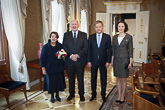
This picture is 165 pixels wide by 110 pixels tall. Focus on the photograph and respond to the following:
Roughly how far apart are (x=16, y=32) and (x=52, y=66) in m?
1.45

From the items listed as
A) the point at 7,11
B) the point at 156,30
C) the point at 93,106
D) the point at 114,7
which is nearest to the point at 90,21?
the point at 114,7

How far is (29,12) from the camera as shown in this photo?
422 cm

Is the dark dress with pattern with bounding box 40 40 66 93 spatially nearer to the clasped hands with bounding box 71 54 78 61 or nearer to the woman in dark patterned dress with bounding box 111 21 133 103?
the clasped hands with bounding box 71 54 78 61

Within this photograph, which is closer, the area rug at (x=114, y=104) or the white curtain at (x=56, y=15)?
the area rug at (x=114, y=104)

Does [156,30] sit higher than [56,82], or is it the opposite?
[156,30]

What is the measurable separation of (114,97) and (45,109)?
158cm

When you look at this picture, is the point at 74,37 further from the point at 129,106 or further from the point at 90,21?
the point at 90,21

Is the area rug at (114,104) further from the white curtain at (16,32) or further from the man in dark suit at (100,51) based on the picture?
the white curtain at (16,32)

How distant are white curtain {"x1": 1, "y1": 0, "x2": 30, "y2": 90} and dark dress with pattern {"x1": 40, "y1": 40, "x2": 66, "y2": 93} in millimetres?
1061

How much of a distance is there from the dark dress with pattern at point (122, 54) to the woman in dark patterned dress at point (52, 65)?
115 cm

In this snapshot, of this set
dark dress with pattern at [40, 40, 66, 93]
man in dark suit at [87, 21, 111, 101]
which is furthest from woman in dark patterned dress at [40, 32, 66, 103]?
man in dark suit at [87, 21, 111, 101]

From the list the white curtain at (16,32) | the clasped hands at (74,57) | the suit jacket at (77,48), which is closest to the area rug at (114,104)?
the suit jacket at (77,48)

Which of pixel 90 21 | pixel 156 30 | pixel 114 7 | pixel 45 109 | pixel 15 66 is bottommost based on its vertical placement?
pixel 45 109

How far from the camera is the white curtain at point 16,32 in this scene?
3.50 metres
